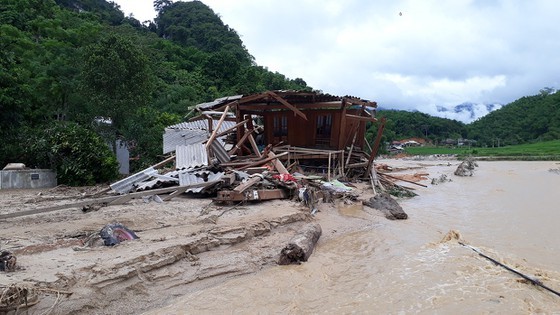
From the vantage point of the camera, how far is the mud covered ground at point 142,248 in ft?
14.3

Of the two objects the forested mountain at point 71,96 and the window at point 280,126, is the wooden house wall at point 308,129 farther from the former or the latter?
the forested mountain at point 71,96

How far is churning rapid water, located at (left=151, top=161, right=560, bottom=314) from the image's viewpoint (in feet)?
16.0

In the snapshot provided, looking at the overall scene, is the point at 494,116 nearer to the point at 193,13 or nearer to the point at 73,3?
the point at 193,13

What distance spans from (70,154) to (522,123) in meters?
83.7

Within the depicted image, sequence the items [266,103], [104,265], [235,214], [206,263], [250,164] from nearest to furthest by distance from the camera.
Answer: [104,265], [206,263], [235,214], [250,164], [266,103]

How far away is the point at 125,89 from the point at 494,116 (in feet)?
296

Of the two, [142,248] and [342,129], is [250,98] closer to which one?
[342,129]

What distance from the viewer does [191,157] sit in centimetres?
1220

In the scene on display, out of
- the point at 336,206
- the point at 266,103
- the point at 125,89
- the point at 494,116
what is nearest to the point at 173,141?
the point at 125,89

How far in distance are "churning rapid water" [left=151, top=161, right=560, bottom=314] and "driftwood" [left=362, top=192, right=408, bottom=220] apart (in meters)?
0.44

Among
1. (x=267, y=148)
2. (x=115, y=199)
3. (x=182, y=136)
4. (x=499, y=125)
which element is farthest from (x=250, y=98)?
(x=499, y=125)

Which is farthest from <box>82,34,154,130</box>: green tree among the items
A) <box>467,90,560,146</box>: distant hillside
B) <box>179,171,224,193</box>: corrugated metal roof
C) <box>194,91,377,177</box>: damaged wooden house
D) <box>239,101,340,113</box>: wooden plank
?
<box>467,90,560,146</box>: distant hillside

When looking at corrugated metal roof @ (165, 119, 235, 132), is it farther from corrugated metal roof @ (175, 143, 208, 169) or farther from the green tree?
corrugated metal roof @ (175, 143, 208, 169)

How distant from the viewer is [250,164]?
1262cm
